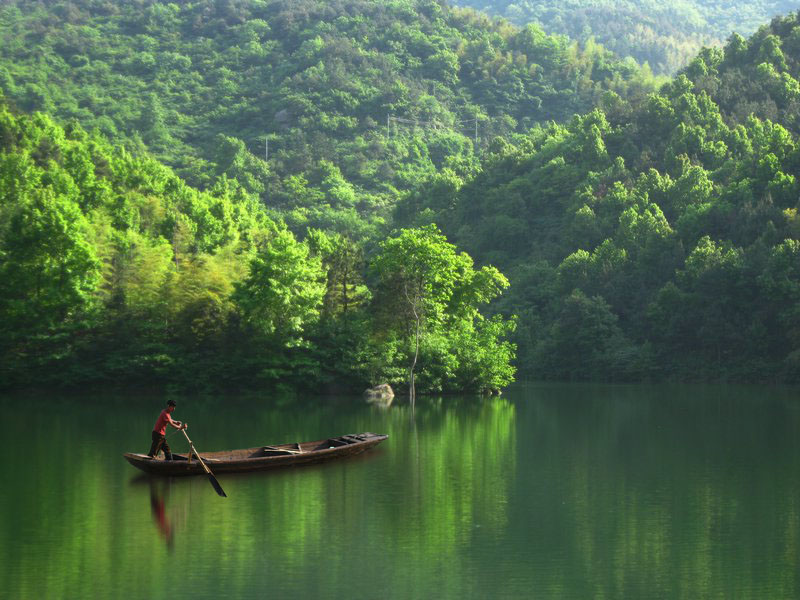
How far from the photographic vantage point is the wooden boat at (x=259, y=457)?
94.1 ft

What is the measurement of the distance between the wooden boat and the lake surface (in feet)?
1.09

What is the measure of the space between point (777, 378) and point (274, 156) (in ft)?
256

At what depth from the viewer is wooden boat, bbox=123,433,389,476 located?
28672mm

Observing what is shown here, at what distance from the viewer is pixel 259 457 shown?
30375 mm

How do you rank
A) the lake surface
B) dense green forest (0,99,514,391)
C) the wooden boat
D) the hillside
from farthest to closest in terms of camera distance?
1. the hillside
2. dense green forest (0,99,514,391)
3. the wooden boat
4. the lake surface

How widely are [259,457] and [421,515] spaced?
762 cm

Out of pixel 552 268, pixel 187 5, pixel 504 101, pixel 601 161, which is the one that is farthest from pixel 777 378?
pixel 187 5

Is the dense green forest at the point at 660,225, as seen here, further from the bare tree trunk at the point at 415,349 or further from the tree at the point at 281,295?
the tree at the point at 281,295

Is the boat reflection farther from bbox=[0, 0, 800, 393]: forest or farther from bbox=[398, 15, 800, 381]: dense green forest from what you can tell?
bbox=[398, 15, 800, 381]: dense green forest

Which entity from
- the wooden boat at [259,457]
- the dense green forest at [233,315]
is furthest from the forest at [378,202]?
the wooden boat at [259,457]

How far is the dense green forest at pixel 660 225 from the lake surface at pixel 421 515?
35.5 metres

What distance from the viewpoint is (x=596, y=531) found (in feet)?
73.3

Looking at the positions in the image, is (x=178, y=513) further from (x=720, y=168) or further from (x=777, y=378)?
(x=720, y=168)

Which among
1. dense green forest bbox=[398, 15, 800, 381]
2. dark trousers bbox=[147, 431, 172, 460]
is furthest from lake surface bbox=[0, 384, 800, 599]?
dense green forest bbox=[398, 15, 800, 381]
